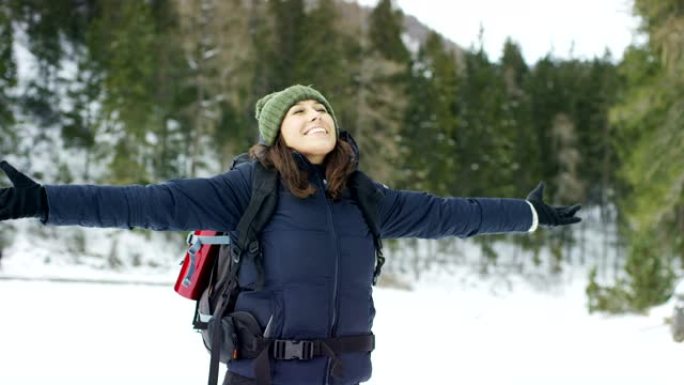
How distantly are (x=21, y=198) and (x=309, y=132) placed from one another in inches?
40.5

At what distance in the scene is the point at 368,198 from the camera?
9.48 feet

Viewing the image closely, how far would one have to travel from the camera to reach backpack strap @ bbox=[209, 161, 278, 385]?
2678mm

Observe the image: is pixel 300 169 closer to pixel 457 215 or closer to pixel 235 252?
pixel 235 252

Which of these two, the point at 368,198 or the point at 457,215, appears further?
the point at 457,215

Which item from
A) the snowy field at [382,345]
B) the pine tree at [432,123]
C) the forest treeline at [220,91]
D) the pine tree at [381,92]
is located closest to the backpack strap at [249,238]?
the snowy field at [382,345]

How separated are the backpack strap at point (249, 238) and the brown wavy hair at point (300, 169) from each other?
0.04 metres

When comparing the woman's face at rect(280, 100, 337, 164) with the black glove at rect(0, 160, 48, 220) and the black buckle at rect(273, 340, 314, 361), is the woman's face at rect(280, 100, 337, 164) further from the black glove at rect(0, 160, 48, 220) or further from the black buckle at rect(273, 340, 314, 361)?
the black glove at rect(0, 160, 48, 220)

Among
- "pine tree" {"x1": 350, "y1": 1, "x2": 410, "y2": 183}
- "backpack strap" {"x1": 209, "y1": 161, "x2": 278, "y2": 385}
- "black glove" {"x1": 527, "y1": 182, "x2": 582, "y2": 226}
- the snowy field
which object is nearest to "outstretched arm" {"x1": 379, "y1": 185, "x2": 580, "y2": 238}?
"black glove" {"x1": 527, "y1": 182, "x2": 582, "y2": 226}

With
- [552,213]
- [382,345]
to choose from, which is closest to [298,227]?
[552,213]

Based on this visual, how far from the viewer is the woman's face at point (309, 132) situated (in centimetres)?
288

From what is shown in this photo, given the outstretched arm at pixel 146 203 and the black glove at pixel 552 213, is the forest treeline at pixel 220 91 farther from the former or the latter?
the outstretched arm at pixel 146 203

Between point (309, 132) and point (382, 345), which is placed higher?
point (309, 132)

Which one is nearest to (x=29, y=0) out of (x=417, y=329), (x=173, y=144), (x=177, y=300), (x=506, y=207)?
(x=173, y=144)

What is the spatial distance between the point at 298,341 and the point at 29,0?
3277 centimetres
